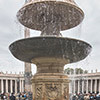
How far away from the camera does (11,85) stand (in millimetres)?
65938

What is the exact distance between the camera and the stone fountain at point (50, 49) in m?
5.39

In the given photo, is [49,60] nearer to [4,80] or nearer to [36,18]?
[36,18]

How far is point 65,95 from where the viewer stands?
19.6 feet

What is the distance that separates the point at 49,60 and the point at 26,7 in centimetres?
200

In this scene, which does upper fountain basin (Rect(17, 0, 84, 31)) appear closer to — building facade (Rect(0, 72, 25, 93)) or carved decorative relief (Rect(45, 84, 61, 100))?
carved decorative relief (Rect(45, 84, 61, 100))

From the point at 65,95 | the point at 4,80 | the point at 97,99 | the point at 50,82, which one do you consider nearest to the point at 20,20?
the point at 50,82

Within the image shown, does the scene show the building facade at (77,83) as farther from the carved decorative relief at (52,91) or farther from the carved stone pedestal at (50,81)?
the carved decorative relief at (52,91)

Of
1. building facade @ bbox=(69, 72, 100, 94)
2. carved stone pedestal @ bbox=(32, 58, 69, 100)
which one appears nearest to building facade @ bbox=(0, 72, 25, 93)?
building facade @ bbox=(69, 72, 100, 94)

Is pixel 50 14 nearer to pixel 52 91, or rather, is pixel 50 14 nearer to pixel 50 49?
pixel 50 49

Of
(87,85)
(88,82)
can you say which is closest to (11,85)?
(87,85)

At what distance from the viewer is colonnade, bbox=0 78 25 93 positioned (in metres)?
63.3

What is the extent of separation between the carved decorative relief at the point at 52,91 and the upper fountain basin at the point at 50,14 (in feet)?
7.42

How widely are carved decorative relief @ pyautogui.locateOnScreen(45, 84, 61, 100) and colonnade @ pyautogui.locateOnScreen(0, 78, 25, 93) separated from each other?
58.4 metres

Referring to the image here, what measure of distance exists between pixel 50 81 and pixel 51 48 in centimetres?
113
